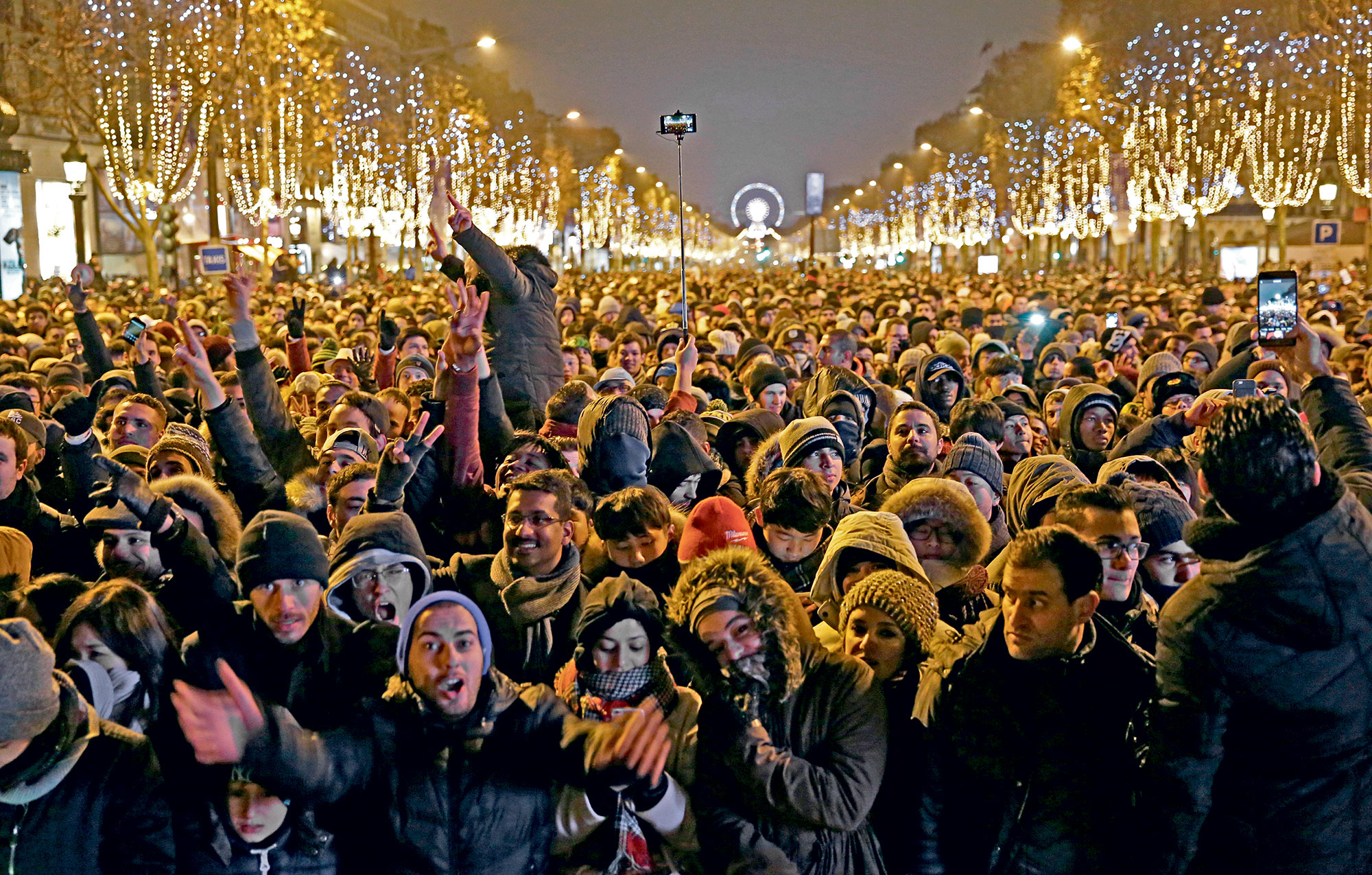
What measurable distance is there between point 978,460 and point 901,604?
95.3 inches

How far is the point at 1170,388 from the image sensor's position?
8781 mm

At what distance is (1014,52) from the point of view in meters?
81.9

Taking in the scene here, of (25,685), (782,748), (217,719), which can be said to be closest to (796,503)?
(782,748)

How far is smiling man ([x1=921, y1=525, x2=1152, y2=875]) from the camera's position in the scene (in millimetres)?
3895

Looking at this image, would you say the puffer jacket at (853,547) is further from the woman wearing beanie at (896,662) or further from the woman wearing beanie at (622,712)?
the woman wearing beanie at (622,712)

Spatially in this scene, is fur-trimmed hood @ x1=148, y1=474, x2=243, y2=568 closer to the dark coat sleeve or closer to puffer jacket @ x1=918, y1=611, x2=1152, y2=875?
puffer jacket @ x1=918, y1=611, x2=1152, y2=875

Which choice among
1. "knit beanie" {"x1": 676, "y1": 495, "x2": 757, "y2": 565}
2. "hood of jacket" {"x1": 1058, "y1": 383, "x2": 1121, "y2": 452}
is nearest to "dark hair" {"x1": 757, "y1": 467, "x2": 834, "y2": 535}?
"knit beanie" {"x1": 676, "y1": 495, "x2": 757, "y2": 565}

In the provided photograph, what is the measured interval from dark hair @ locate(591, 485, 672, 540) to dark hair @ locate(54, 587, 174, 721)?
159cm

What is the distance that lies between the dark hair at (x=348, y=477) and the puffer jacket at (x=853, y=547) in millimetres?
2079

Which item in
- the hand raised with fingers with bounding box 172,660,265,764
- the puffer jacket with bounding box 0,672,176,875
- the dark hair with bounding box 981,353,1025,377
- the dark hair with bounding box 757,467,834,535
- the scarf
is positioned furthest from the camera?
the dark hair with bounding box 981,353,1025,377

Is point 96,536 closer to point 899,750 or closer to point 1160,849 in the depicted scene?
point 899,750

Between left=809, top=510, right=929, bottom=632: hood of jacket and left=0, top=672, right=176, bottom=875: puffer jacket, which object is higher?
left=809, top=510, right=929, bottom=632: hood of jacket

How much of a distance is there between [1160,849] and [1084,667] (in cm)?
51

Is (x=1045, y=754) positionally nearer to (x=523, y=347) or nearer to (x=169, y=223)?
(x=523, y=347)
